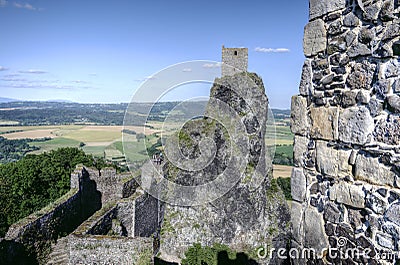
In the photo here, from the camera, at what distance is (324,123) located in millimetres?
2988

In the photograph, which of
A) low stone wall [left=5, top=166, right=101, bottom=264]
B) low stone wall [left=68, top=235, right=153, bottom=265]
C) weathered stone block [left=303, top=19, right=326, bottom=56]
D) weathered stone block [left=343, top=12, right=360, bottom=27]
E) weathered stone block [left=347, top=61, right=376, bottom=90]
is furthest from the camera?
low stone wall [left=5, top=166, right=101, bottom=264]

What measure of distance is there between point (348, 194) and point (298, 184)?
0.62m

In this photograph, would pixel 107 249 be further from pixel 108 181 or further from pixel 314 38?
pixel 314 38

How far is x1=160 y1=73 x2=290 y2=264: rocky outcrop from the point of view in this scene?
1889 cm

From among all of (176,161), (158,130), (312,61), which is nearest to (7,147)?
(176,161)

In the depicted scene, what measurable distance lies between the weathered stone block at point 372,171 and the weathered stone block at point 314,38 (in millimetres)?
1043

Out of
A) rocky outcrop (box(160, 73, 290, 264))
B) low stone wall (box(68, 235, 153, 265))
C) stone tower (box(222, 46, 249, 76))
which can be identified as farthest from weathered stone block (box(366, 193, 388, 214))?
stone tower (box(222, 46, 249, 76))

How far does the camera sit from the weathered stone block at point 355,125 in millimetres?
2584

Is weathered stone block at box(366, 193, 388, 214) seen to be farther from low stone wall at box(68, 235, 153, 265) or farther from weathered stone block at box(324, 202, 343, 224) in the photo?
low stone wall at box(68, 235, 153, 265)

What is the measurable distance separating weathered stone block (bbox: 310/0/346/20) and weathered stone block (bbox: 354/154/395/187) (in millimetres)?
1258

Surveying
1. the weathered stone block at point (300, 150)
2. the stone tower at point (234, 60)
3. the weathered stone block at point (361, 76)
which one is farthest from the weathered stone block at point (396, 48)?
the stone tower at point (234, 60)

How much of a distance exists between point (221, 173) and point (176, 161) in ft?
9.36

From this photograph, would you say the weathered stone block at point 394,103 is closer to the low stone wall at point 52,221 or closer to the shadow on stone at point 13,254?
the shadow on stone at point 13,254

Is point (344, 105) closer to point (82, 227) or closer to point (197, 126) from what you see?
point (82, 227)
